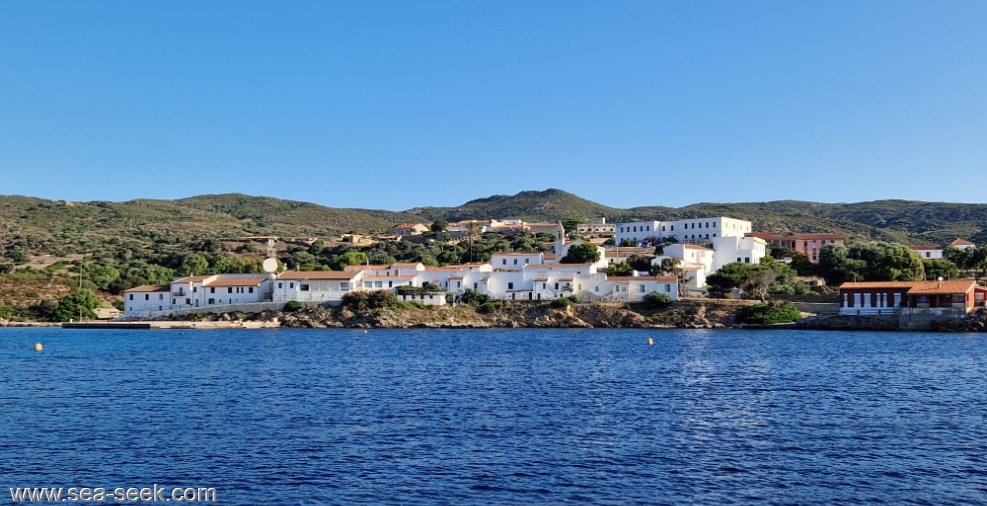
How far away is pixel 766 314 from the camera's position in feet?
244

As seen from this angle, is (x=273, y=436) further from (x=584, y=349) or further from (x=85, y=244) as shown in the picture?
(x=85, y=244)

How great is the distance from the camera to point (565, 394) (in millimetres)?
31875

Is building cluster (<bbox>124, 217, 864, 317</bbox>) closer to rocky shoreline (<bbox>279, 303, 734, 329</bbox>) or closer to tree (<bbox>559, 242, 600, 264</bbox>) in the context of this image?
tree (<bbox>559, 242, 600, 264</bbox>)

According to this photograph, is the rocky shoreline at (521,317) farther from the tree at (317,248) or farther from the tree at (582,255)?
the tree at (317,248)

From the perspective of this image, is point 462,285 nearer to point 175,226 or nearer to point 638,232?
point 638,232

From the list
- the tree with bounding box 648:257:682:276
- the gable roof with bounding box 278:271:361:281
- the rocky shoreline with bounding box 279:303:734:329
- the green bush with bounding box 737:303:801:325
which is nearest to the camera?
the green bush with bounding box 737:303:801:325

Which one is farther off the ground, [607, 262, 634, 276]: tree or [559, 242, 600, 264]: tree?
[559, 242, 600, 264]: tree

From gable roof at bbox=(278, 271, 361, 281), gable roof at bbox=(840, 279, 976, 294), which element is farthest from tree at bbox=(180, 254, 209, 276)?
gable roof at bbox=(840, 279, 976, 294)

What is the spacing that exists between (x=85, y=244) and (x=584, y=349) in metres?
97.7

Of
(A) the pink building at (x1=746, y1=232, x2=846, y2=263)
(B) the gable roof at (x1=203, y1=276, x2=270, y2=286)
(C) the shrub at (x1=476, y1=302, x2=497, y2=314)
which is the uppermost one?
(A) the pink building at (x1=746, y1=232, x2=846, y2=263)

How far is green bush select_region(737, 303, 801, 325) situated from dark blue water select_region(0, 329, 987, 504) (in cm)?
2663

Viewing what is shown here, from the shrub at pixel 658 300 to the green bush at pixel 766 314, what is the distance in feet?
21.5

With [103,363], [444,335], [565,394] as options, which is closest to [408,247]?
[444,335]

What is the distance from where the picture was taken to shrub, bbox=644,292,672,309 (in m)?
78.9
